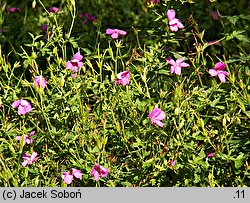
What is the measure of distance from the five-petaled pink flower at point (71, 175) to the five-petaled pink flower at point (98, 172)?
0.24ft

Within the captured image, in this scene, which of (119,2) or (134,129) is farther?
(119,2)

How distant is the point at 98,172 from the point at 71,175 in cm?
12

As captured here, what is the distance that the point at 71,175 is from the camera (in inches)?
97.5

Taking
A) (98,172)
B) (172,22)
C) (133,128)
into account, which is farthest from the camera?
(172,22)

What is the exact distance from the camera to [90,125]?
2.55 meters

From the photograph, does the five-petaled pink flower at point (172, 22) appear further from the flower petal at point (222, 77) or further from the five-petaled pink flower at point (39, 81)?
the five-petaled pink flower at point (39, 81)

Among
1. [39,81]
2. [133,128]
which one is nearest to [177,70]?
[133,128]

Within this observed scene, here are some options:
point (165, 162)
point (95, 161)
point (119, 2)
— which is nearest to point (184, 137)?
point (165, 162)

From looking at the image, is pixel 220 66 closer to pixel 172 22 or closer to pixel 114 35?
pixel 172 22

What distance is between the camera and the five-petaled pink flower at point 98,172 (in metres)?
2.41

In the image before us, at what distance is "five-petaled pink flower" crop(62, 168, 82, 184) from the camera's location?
2453mm

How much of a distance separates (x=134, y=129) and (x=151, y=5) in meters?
0.57

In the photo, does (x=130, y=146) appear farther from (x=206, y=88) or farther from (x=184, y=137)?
(x=206, y=88)

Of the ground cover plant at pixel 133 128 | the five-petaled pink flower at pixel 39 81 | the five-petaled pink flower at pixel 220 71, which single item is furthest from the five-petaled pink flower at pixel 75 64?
the five-petaled pink flower at pixel 220 71
